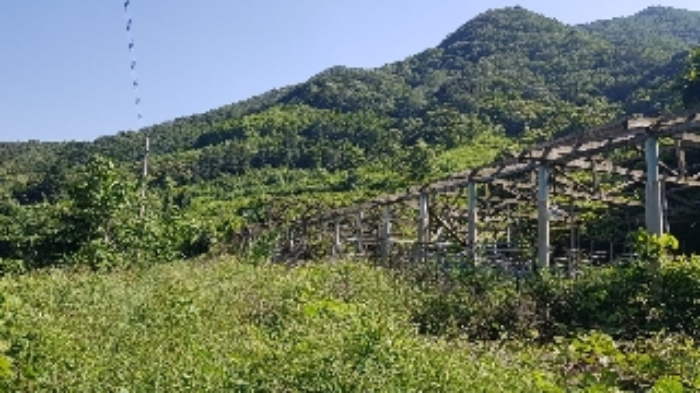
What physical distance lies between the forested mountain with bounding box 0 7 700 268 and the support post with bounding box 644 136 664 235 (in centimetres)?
3114

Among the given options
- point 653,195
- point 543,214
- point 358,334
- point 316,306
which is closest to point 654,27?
point 543,214

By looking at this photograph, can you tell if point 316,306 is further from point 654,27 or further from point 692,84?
point 654,27

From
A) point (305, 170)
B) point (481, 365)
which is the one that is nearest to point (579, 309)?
point (481, 365)

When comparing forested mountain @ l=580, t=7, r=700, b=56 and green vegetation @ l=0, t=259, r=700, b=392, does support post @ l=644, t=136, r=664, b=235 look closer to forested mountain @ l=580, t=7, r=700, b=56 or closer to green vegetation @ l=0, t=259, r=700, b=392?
green vegetation @ l=0, t=259, r=700, b=392

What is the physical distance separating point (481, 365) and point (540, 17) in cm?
13248

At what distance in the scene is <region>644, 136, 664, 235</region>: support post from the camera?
10.9 metres

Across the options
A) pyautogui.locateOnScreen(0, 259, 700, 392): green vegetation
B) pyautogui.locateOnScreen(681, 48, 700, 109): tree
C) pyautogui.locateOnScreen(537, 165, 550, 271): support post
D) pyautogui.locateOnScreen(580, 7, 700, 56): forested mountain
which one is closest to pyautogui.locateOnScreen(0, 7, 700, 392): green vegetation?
pyautogui.locateOnScreen(0, 259, 700, 392): green vegetation

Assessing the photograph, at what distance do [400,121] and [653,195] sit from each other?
82724 mm

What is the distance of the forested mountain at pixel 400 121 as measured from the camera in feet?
199

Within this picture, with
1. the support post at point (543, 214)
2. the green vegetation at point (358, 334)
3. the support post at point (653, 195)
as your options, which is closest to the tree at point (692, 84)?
the support post at point (543, 214)

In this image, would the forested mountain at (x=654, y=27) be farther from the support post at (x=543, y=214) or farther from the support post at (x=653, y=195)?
the support post at (x=653, y=195)

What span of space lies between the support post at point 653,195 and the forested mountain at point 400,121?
102 feet

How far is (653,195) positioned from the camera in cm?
1093

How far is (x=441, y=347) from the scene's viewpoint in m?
7.19
